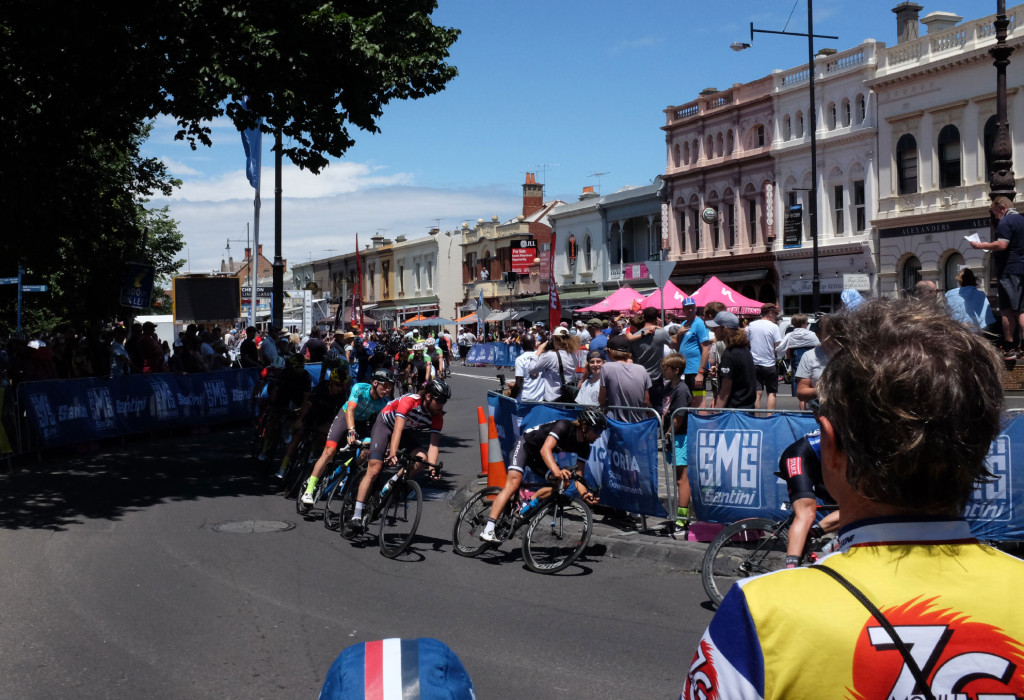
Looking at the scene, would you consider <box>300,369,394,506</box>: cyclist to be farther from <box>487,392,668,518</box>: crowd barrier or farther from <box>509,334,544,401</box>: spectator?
<box>509,334,544,401</box>: spectator

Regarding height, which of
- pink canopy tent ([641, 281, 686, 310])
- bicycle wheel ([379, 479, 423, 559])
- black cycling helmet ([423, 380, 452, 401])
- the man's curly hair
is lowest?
bicycle wheel ([379, 479, 423, 559])

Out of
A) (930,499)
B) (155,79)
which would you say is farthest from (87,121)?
(930,499)

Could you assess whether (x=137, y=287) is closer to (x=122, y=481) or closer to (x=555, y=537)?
(x=122, y=481)

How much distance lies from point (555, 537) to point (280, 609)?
2484 mm

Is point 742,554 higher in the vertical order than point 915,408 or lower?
lower

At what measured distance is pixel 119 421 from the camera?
18.5 metres

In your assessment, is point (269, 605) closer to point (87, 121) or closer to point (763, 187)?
point (87, 121)

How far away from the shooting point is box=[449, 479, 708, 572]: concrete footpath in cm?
915

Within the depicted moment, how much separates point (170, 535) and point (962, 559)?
9.77 metres

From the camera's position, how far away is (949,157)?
36.0 m

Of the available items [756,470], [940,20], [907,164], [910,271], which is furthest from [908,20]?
[756,470]

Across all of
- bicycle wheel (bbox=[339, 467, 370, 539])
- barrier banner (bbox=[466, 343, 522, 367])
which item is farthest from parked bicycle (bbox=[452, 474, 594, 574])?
barrier banner (bbox=[466, 343, 522, 367])

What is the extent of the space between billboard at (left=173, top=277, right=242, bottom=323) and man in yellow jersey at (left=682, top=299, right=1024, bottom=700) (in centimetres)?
3131

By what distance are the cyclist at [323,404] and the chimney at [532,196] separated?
62.5 m
